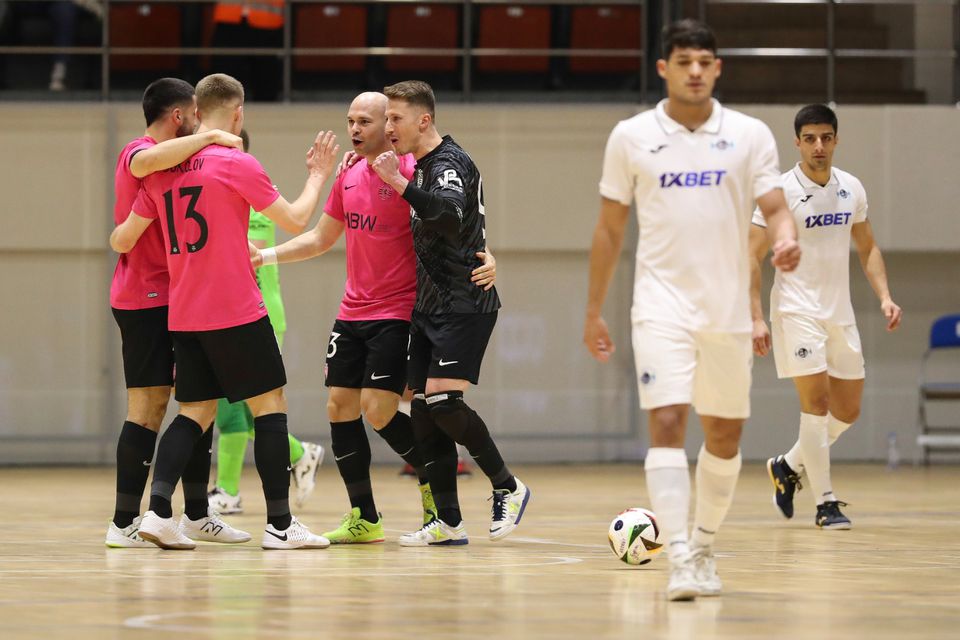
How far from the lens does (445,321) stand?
20.3 ft

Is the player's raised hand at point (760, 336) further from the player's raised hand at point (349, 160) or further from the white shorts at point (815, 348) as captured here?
the player's raised hand at point (349, 160)

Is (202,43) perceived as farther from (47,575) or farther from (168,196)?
(47,575)

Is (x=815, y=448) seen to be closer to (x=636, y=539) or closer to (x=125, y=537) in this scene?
(x=636, y=539)

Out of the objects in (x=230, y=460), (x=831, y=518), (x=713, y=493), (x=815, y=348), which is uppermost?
(x=815, y=348)

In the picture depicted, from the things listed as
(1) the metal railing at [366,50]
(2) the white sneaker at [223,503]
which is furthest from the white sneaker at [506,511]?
(1) the metal railing at [366,50]

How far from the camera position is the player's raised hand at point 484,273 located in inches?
246

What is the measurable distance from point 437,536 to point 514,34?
26.7 ft

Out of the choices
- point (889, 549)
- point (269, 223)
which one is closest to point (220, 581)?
point (889, 549)

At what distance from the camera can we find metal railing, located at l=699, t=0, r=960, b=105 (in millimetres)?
13195

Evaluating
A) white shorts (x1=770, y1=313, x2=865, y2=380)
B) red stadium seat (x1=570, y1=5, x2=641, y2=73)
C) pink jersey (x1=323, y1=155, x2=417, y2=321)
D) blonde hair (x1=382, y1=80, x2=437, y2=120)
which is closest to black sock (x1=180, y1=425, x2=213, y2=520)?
pink jersey (x1=323, y1=155, x2=417, y2=321)

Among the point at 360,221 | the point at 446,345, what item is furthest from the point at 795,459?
the point at 360,221

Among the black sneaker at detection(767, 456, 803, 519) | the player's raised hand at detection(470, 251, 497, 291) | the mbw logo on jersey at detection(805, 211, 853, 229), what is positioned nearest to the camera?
the player's raised hand at detection(470, 251, 497, 291)

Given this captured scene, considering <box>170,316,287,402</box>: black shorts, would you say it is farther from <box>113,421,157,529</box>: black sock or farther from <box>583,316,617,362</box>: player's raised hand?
<box>583,316,617,362</box>: player's raised hand

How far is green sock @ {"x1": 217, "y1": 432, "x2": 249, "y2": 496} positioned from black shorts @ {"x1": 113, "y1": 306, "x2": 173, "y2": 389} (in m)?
1.98
